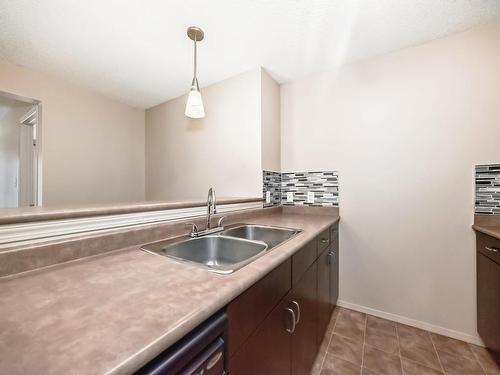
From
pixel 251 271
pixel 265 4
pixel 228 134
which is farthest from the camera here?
pixel 228 134

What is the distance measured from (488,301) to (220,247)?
66.1 inches

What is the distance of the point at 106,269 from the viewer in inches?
26.9

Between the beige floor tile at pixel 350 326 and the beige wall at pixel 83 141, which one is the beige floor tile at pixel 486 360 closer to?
the beige floor tile at pixel 350 326

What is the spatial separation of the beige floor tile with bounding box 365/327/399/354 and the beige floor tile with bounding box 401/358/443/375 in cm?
9

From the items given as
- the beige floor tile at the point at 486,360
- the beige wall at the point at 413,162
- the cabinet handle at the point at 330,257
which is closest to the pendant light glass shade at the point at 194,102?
the beige wall at the point at 413,162

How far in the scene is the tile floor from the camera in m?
1.21

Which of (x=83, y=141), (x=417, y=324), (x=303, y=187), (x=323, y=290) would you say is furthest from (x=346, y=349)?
(x=83, y=141)

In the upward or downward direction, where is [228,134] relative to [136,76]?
downward

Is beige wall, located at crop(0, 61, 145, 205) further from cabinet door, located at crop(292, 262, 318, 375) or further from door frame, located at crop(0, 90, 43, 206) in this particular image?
cabinet door, located at crop(292, 262, 318, 375)

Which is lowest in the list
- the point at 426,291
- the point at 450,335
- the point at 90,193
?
the point at 450,335

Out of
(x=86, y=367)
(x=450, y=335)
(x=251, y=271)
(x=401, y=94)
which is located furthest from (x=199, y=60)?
(x=450, y=335)

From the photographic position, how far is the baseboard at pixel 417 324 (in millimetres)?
1404

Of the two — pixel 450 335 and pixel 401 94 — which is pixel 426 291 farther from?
pixel 401 94

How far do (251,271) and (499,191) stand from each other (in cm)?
180
